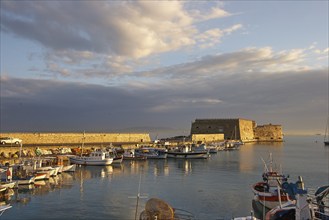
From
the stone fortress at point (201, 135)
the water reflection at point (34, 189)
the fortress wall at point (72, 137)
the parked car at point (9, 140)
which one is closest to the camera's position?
the water reflection at point (34, 189)

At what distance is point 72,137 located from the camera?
57531 mm

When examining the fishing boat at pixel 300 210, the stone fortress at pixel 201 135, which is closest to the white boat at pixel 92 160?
the stone fortress at pixel 201 135

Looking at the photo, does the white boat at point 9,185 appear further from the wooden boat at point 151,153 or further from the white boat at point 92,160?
the wooden boat at point 151,153

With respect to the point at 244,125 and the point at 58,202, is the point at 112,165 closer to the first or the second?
the point at 58,202

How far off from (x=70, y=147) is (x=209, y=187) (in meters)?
28.8

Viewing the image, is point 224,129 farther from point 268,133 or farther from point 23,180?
point 23,180

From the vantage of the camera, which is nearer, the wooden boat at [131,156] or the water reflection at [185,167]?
the water reflection at [185,167]

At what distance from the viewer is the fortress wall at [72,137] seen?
49.8 meters

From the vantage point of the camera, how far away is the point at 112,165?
4141 cm

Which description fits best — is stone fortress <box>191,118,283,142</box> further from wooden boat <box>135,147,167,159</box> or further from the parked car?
the parked car

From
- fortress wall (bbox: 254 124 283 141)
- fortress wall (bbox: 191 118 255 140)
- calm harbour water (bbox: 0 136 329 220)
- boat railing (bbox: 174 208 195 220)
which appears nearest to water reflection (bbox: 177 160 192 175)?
calm harbour water (bbox: 0 136 329 220)

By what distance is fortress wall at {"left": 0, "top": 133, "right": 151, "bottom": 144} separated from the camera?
4978 centimetres

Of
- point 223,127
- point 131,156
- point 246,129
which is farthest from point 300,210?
point 246,129

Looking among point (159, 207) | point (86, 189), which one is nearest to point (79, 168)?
point (86, 189)
